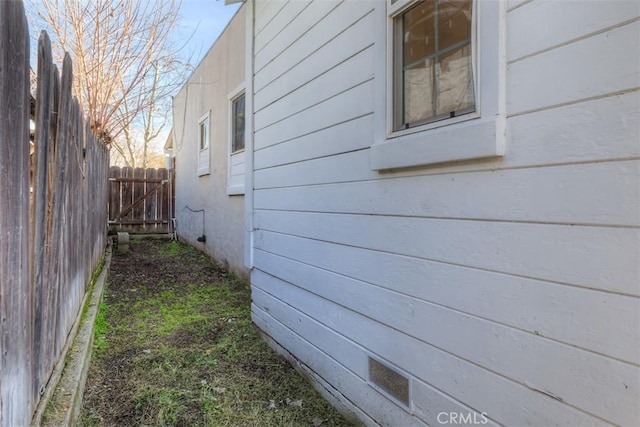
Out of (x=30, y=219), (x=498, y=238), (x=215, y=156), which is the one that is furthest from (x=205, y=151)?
(x=498, y=238)

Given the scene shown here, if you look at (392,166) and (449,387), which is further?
(392,166)

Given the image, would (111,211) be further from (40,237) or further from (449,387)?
(449,387)

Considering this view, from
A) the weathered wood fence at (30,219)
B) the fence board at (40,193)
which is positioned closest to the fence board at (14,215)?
the weathered wood fence at (30,219)

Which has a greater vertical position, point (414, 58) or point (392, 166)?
point (414, 58)

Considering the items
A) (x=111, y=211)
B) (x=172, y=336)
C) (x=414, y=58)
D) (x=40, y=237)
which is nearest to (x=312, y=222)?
(x=414, y=58)

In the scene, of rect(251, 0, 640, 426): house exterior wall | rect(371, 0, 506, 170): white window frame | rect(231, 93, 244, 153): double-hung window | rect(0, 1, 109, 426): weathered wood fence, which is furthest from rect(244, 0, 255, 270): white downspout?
rect(371, 0, 506, 170): white window frame

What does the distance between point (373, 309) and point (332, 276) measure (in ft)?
1.50

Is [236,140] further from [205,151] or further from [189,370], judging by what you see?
[189,370]

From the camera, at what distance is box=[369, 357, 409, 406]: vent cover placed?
1.87 meters

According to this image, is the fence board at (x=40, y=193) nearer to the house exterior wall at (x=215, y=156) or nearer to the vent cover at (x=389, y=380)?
the vent cover at (x=389, y=380)

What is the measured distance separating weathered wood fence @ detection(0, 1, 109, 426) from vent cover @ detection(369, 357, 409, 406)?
1.54 meters

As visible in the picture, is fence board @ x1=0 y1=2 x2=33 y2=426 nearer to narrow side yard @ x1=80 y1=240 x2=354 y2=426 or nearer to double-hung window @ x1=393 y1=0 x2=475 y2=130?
narrow side yard @ x1=80 y1=240 x2=354 y2=426

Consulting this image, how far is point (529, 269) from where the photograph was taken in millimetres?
1302

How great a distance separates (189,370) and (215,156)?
476cm
